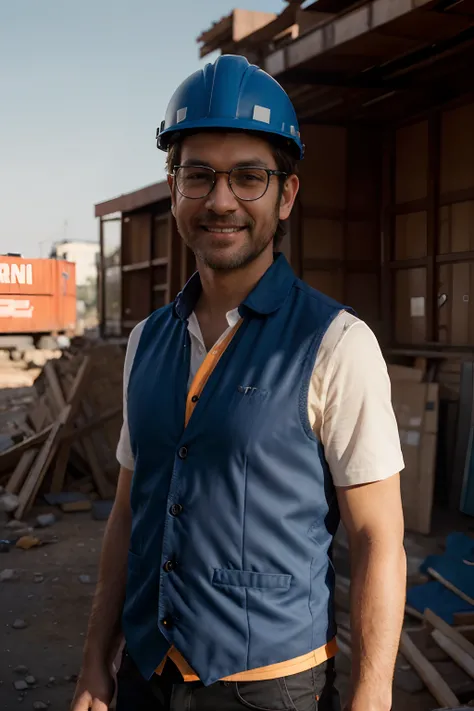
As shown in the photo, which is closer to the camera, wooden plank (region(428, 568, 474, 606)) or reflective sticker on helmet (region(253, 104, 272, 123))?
reflective sticker on helmet (region(253, 104, 272, 123))

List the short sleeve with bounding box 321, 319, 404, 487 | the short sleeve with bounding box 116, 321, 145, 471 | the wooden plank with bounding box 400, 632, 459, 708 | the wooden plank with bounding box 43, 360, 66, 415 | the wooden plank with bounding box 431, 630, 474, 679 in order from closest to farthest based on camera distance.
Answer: the short sleeve with bounding box 321, 319, 404, 487 → the short sleeve with bounding box 116, 321, 145, 471 → the wooden plank with bounding box 400, 632, 459, 708 → the wooden plank with bounding box 431, 630, 474, 679 → the wooden plank with bounding box 43, 360, 66, 415

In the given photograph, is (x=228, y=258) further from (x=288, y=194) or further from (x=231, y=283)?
(x=288, y=194)

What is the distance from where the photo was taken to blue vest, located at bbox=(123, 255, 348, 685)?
152cm

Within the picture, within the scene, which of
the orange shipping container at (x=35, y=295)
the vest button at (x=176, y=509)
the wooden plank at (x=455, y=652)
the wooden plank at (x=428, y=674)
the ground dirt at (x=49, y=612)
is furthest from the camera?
the orange shipping container at (x=35, y=295)

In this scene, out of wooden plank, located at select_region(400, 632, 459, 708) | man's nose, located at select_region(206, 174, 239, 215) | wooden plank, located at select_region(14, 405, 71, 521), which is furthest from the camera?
wooden plank, located at select_region(14, 405, 71, 521)

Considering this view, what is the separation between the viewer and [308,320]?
1.64 meters

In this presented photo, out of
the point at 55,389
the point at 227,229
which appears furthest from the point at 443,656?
the point at 55,389

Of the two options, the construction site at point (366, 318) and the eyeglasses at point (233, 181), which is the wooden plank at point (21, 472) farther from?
the eyeglasses at point (233, 181)

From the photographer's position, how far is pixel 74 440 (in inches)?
328

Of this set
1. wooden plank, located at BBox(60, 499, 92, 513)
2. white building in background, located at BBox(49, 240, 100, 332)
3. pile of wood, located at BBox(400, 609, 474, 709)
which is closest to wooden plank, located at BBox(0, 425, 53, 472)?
wooden plank, located at BBox(60, 499, 92, 513)

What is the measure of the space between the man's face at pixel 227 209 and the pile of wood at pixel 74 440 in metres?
6.34

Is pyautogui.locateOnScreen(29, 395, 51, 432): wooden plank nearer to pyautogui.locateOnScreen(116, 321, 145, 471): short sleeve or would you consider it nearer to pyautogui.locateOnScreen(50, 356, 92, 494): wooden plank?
pyautogui.locateOnScreen(50, 356, 92, 494): wooden plank

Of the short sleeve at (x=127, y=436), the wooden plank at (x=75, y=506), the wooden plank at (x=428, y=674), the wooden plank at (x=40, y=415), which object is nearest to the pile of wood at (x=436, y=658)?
the wooden plank at (x=428, y=674)

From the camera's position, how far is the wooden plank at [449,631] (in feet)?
13.4
